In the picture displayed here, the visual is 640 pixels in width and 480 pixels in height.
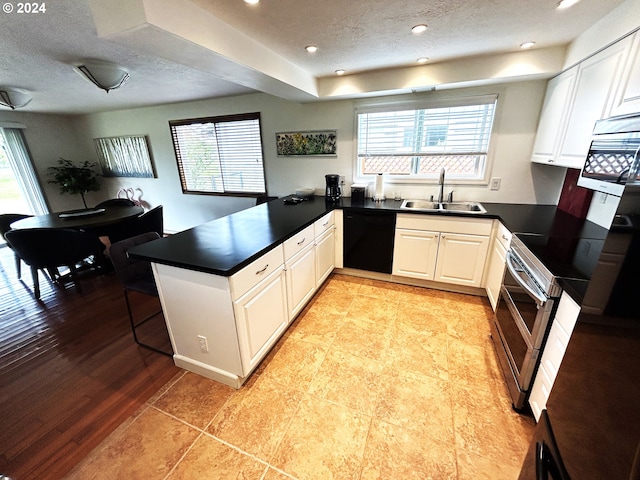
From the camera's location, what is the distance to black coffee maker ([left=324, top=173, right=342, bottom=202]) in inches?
122

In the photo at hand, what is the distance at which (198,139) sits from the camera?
4227 mm

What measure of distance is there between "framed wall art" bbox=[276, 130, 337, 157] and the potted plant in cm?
440

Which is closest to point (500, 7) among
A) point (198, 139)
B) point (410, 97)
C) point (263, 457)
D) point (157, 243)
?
point (410, 97)

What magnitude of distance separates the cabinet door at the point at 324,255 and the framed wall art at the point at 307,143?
118cm

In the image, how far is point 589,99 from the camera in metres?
1.79

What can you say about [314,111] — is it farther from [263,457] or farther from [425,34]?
[263,457]

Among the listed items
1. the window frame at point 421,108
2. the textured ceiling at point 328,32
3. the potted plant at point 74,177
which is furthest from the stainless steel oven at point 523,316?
the potted plant at point 74,177

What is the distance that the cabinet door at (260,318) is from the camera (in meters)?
1.56

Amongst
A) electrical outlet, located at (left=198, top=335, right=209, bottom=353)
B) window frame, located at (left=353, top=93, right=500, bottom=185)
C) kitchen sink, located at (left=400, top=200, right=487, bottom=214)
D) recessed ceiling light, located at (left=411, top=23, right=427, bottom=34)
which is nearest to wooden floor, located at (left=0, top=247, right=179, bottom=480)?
electrical outlet, located at (left=198, top=335, right=209, bottom=353)

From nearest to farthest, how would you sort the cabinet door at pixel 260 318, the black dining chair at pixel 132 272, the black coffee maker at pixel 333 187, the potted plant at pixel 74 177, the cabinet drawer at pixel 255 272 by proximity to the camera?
the cabinet drawer at pixel 255 272 → the cabinet door at pixel 260 318 → the black dining chair at pixel 132 272 → the black coffee maker at pixel 333 187 → the potted plant at pixel 74 177

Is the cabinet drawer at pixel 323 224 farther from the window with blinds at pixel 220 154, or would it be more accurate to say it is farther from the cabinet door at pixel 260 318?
the window with blinds at pixel 220 154

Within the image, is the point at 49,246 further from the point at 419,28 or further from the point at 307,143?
the point at 419,28

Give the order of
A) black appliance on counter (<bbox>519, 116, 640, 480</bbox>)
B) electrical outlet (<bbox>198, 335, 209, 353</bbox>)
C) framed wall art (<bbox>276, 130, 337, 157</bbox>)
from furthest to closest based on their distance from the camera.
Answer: framed wall art (<bbox>276, 130, 337, 157</bbox>) < electrical outlet (<bbox>198, 335, 209, 353</bbox>) < black appliance on counter (<bbox>519, 116, 640, 480</bbox>)

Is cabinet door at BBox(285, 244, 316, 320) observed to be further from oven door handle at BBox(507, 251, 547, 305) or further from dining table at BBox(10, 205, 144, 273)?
dining table at BBox(10, 205, 144, 273)
